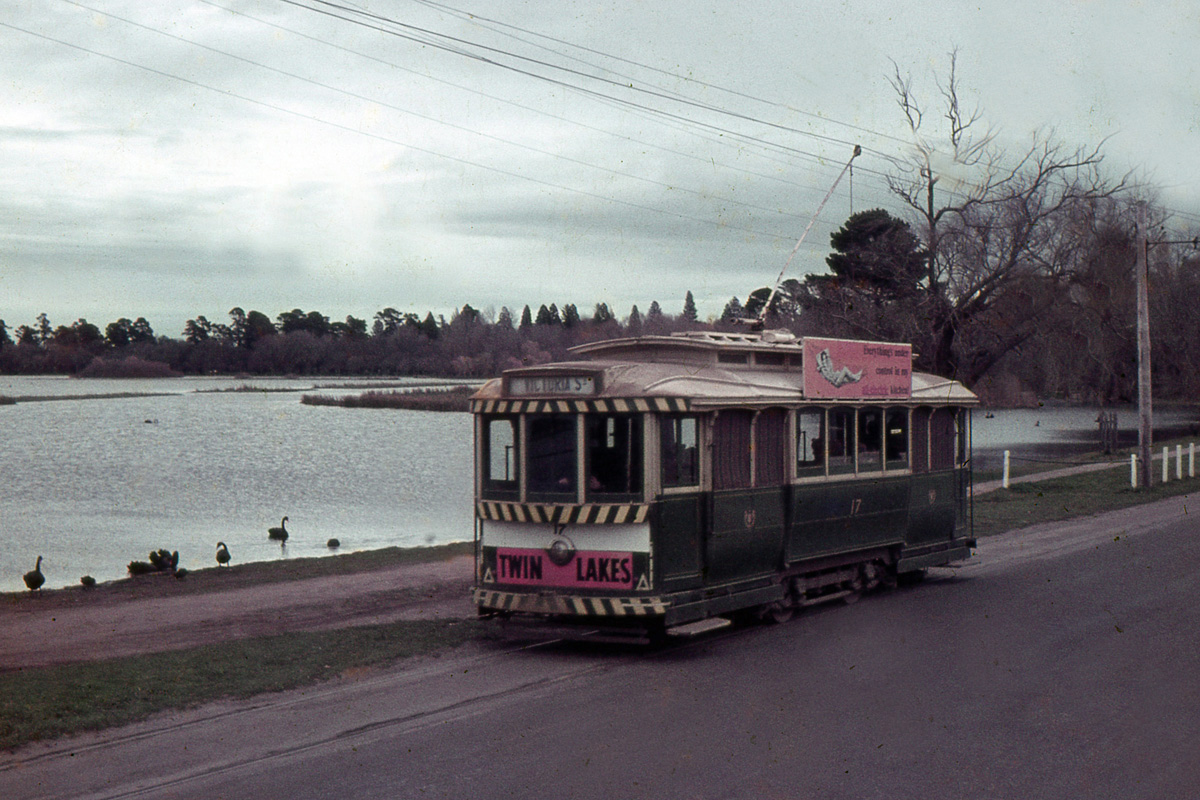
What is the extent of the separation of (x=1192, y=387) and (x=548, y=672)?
58294mm

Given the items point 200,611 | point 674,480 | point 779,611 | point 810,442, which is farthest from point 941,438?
point 200,611

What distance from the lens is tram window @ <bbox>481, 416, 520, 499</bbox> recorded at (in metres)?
12.2

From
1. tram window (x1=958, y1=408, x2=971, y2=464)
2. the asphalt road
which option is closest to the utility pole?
tram window (x1=958, y1=408, x2=971, y2=464)

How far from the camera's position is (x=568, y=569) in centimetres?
1170

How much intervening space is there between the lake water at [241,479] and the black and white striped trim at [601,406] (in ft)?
45.9

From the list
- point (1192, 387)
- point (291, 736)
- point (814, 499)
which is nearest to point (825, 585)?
point (814, 499)

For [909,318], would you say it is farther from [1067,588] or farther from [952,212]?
[1067,588]

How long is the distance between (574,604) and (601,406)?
2.08 meters

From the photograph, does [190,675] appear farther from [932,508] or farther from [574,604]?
[932,508]

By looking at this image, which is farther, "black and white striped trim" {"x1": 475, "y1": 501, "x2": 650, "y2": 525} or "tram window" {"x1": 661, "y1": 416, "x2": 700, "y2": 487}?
"tram window" {"x1": 661, "y1": 416, "x2": 700, "y2": 487}

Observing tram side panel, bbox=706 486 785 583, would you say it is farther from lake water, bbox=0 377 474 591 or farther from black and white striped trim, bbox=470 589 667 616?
lake water, bbox=0 377 474 591

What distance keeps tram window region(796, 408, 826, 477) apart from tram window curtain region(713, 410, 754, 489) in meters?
1.03

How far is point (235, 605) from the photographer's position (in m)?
15.7

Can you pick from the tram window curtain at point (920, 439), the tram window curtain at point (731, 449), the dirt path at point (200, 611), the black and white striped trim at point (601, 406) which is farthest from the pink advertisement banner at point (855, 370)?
the dirt path at point (200, 611)
